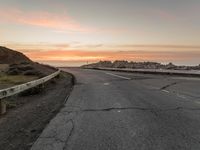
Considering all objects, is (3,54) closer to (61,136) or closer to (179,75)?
(179,75)

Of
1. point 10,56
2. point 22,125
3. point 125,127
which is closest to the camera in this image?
point 125,127

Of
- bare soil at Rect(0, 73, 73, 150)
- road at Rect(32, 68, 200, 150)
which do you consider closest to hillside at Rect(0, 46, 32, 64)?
bare soil at Rect(0, 73, 73, 150)

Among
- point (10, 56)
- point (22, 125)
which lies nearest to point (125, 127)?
point (22, 125)

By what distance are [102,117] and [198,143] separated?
376 cm

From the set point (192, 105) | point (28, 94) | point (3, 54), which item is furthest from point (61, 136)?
point (3, 54)

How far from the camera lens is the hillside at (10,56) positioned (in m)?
67.5

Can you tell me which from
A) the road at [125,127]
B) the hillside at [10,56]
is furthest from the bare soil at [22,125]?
the hillside at [10,56]

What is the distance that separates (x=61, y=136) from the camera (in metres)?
8.32

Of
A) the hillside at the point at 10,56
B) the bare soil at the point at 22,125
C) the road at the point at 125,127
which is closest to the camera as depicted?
the road at the point at 125,127

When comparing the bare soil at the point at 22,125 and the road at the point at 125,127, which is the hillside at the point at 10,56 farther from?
the road at the point at 125,127

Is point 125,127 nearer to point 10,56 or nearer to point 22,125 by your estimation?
point 22,125

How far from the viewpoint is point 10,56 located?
70688 mm

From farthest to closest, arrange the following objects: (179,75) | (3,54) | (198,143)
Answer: (3,54), (179,75), (198,143)

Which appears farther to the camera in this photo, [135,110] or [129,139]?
[135,110]
